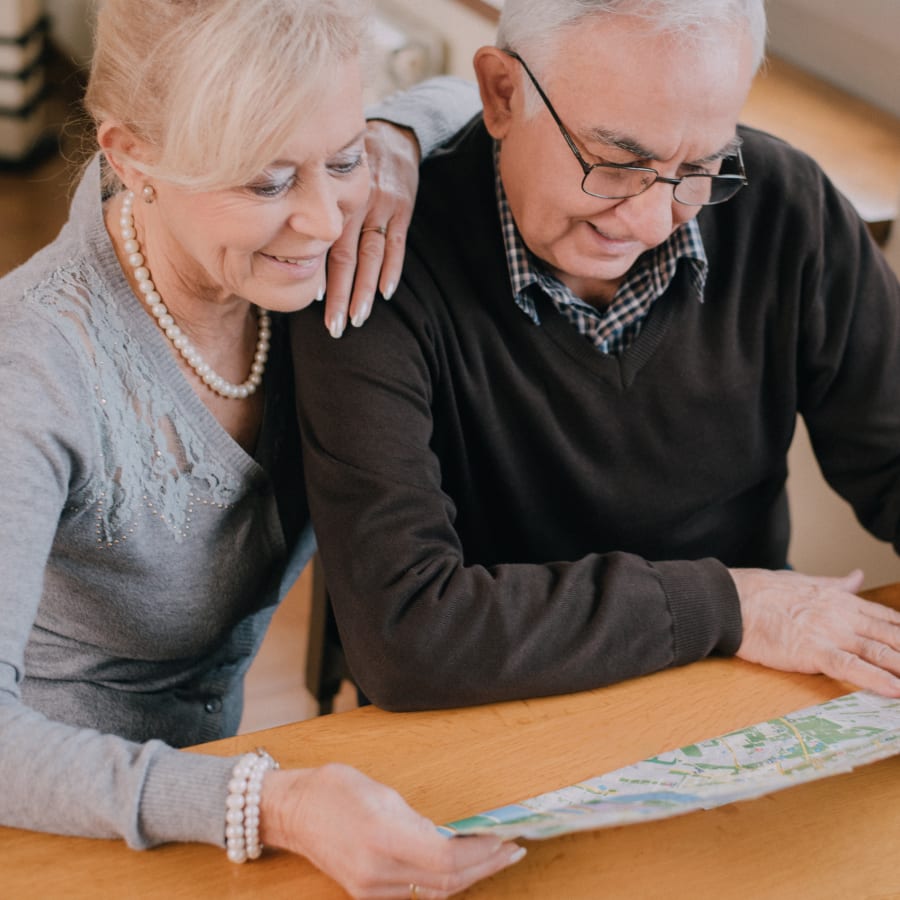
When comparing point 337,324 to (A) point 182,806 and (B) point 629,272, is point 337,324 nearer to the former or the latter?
(B) point 629,272

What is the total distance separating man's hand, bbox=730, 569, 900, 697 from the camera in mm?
1216

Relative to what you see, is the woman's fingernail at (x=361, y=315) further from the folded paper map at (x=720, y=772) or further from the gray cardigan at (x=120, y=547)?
the folded paper map at (x=720, y=772)

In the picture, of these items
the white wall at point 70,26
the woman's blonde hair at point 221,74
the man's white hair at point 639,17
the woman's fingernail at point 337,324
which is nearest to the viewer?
the woman's blonde hair at point 221,74

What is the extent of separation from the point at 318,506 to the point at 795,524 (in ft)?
4.18

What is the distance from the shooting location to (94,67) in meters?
1.16

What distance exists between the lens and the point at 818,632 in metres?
1.24

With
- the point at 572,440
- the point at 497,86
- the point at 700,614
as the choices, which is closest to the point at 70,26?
the point at 497,86

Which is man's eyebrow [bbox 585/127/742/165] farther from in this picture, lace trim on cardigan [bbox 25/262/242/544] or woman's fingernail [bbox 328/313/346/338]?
lace trim on cardigan [bbox 25/262/242/544]

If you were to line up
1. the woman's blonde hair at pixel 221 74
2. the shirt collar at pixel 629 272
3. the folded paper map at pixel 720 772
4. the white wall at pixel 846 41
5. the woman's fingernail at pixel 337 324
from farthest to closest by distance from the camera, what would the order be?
the white wall at pixel 846 41, the shirt collar at pixel 629 272, the woman's fingernail at pixel 337 324, the woman's blonde hair at pixel 221 74, the folded paper map at pixel 720 772

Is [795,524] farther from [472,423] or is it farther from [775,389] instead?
[472,423]

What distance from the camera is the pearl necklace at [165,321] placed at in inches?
50.2

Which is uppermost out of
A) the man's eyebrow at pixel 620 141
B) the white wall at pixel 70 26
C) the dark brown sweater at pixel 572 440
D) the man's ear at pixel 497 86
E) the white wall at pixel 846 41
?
the white wall at pixel 846 41

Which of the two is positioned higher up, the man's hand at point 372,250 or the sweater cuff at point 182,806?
the man's hand at point 372,250

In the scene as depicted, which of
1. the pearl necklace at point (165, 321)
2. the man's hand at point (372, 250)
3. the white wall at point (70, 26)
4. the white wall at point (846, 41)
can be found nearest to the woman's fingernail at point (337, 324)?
the man's hand at point (372, 250)
